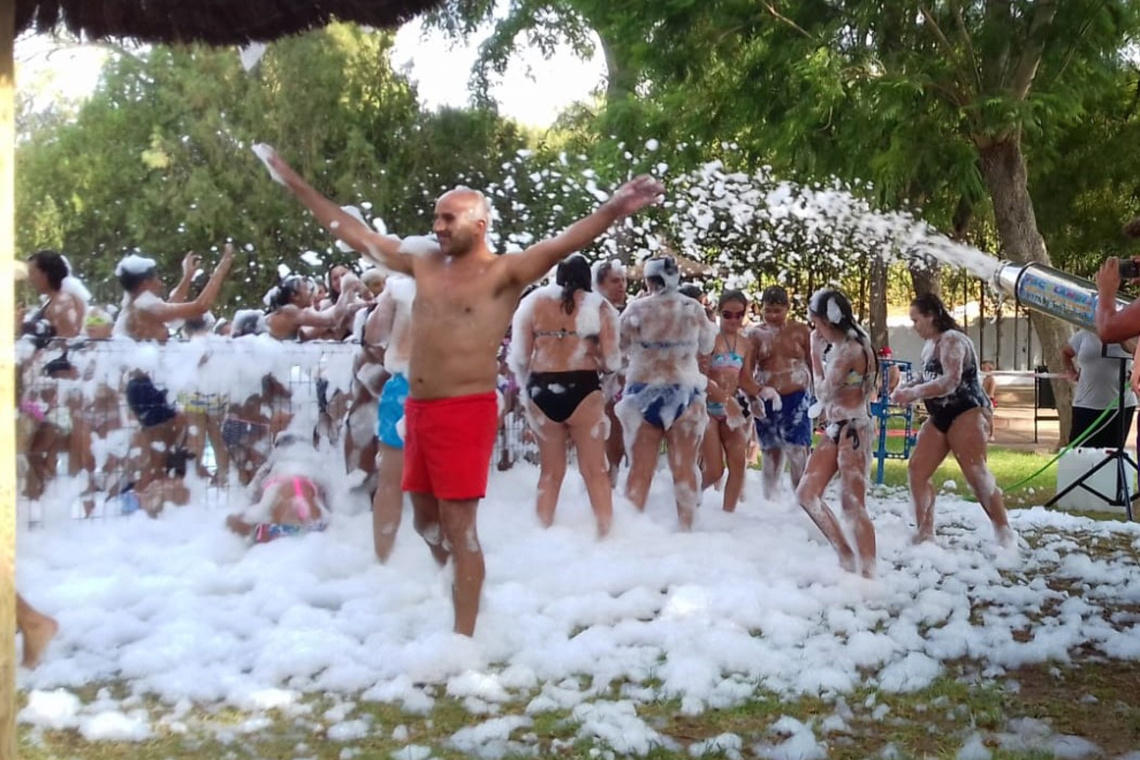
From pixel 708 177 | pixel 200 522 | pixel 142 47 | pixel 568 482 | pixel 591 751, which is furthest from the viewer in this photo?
pixel 708 177

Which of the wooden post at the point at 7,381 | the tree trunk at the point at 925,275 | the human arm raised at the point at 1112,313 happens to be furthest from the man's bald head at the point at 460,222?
the tree trunk at the point at 925,275

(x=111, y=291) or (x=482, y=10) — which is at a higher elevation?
(x=482, y=10)

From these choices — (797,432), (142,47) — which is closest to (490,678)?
(142,47)

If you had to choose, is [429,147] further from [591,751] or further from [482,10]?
[591,751]

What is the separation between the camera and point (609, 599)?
4.86 m

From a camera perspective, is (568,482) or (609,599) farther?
(568,482)

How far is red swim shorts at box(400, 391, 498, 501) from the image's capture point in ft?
13.5

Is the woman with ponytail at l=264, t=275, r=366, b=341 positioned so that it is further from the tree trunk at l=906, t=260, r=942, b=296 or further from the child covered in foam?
the tree trunk at l=906, t=260, r=942, b=296

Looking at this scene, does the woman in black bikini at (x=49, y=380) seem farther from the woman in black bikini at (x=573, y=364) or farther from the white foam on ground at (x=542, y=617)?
the woman in black bikini at (x=573, y=364)

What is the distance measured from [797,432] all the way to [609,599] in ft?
10.4

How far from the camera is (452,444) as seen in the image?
Answer: 4.11 meters

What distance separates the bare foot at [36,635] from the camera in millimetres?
3580

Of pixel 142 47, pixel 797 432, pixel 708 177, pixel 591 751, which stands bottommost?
pixel 591 751

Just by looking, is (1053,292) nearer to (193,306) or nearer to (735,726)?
(735,726)
